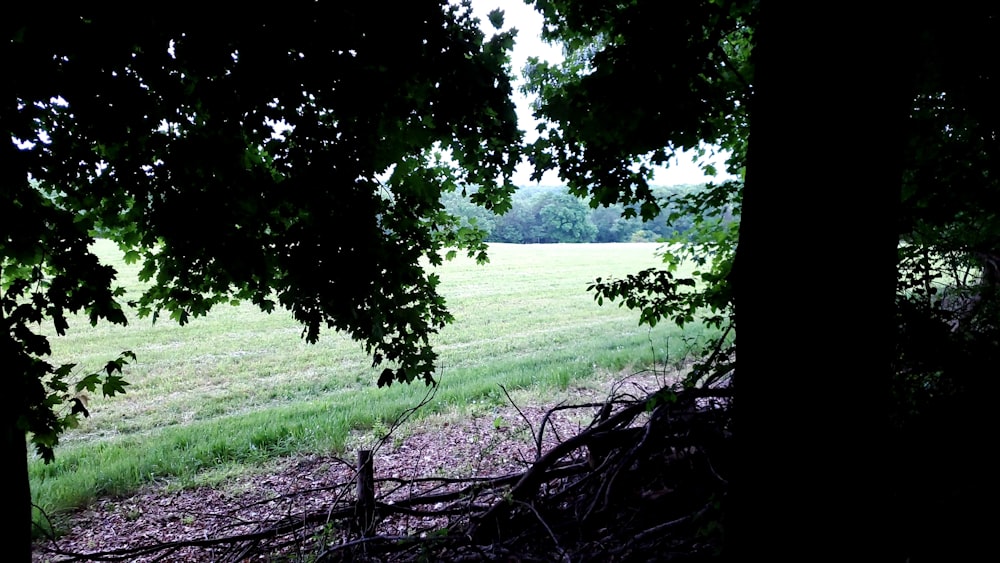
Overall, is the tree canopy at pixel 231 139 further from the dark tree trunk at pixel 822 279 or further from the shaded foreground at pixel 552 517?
the dark tree trunk at pixel 822 279

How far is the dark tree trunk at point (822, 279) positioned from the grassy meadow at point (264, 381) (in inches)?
126

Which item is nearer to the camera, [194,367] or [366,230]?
[366,230]

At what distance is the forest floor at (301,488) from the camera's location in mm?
5281

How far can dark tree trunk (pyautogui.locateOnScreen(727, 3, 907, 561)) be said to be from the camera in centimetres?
142

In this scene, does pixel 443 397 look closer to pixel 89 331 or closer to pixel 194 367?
pixel 194 367

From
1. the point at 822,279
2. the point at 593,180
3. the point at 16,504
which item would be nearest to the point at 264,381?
the point at 16,504

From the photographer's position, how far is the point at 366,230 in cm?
315

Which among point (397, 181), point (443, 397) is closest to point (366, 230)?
point (397, 181)

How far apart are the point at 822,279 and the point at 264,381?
1235 cm

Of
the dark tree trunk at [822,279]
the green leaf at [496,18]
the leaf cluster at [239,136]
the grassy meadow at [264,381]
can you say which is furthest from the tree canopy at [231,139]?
the grassy meadow at [264,381]

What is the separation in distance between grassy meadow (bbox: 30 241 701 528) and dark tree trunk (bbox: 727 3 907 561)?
3.21 metres

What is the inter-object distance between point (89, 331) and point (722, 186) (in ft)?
66.1

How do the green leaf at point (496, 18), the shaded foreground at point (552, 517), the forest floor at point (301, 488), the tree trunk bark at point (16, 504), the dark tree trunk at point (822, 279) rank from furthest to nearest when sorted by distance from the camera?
the forest floor at point (301, 488), the green leaf at point (496, 18), the shaded foreground at point (552, 517), the tree trunk bark at point (16, 504), the dark tree trunk at point (822, 279)

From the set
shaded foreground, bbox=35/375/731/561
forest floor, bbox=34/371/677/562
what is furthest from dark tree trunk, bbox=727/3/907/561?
forest floor, bbox=34/371/677/562
